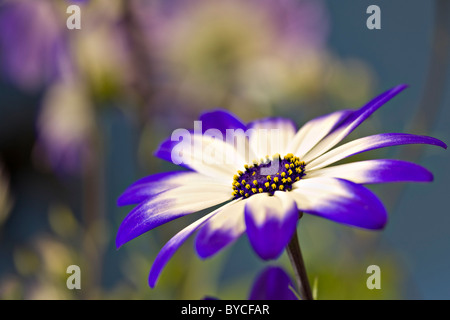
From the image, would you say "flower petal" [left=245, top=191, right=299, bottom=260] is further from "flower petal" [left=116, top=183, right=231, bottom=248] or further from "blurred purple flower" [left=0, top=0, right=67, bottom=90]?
"blurred purple flower" [left=0, top=0, right=67, bottom=90]

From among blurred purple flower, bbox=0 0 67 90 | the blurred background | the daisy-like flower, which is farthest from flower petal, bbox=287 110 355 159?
blurred purple flower, bbox=0 0 67 90

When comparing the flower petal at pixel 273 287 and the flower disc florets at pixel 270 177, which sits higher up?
the flower disc florets at pixel 270 177

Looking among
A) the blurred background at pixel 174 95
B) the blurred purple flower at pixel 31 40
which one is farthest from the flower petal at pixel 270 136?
the blurred purple flower at pixel 31 40

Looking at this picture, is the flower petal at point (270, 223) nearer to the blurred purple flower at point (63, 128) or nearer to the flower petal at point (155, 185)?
the flower petal at point (155, 185)

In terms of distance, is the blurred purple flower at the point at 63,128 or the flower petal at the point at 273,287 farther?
the blurred purple flower at the point at 63,128

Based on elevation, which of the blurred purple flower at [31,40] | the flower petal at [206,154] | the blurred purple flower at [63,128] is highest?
the blurred purple flower at [31,40]

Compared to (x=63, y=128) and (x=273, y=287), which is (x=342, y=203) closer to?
(x=273, y=287)

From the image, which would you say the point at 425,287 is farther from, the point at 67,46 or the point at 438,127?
the point at 67,46

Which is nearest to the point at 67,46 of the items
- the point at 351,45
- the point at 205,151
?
the point at 205,151
